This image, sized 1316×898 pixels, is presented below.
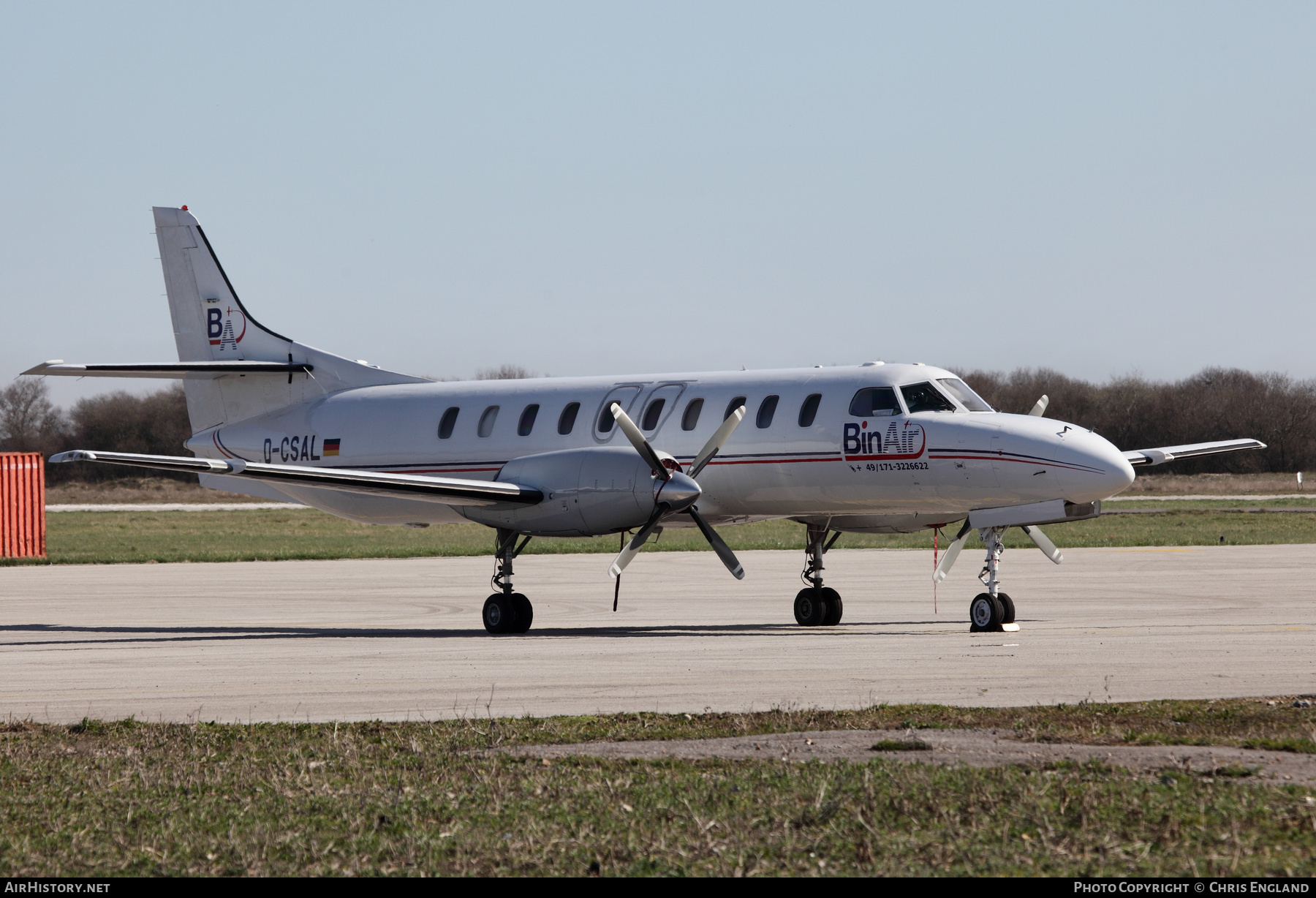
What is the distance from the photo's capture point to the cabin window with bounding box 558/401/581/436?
914 inches

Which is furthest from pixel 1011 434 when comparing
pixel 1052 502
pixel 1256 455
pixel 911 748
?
pixel 1256 455

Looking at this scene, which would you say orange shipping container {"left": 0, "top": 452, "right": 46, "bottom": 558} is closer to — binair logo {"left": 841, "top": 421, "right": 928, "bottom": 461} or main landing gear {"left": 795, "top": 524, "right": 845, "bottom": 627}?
main landing gear {"left": 795, "top": 524, "right": 845, "bottom": 627}

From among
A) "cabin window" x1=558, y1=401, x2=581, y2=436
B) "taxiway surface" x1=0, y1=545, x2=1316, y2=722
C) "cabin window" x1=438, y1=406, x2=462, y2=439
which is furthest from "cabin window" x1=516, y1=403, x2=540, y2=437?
"taxiway surface" x1=0, y1=545, x2=1316, y2=722

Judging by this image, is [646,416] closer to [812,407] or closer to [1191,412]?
[812,407]

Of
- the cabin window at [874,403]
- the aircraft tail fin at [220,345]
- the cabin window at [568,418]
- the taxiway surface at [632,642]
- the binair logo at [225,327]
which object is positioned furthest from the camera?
the binair logo at [225,327]

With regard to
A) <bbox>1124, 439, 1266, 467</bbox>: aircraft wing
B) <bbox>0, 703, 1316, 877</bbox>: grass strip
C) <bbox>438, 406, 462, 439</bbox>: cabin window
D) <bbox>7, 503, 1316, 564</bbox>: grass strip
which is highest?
<bbox>438, 406, 462, 439</bbox>: cabin window

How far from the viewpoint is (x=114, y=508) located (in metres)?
78.6

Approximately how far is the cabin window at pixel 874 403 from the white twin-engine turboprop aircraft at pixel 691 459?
0.03 m

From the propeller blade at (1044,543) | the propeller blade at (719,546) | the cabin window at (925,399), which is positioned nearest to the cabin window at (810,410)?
the cabin window at (925,399)

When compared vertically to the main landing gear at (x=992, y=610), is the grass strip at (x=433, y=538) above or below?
below

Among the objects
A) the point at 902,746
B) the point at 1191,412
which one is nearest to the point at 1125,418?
the point at 1191,412

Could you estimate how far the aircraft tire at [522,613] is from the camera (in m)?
21.0

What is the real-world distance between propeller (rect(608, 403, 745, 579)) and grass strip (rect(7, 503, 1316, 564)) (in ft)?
54.4

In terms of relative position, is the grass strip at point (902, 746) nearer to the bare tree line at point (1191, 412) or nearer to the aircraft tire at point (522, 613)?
the aircraft tire at point (522, 613)
